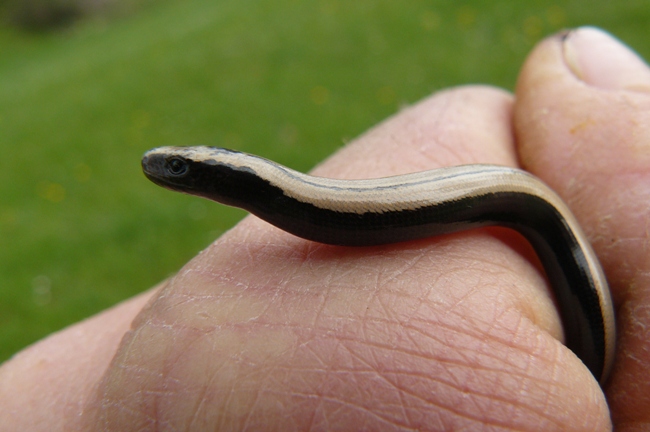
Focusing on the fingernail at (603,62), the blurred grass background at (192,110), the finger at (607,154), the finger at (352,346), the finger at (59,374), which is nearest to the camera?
the finger at (352,346)

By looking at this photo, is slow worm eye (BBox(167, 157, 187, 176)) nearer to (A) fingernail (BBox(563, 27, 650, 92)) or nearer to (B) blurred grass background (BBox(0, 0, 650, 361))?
(A) fingernail (BBox(563, 27, 650, 92))

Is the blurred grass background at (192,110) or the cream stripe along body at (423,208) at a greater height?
the cream stripe along body at (423,208)

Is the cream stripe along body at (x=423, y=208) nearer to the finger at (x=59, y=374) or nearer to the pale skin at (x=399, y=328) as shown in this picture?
the pale skin at (x=399, y=328)

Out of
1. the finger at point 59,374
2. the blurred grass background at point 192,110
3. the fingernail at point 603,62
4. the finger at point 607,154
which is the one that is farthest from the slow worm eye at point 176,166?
the blurred grass background at point 192,110

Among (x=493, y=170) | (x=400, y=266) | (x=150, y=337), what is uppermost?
(x=493, y=170)

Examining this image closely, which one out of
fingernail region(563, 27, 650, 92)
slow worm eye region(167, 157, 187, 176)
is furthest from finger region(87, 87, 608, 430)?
fingernail region(563, 27, 650, 92)

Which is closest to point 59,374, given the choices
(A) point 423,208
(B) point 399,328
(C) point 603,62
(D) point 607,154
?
Answer: (B) point 399,328

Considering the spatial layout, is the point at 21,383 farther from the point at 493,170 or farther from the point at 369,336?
the point at 493,170

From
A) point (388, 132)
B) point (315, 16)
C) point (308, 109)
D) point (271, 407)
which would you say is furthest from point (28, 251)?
point (315, 16)
